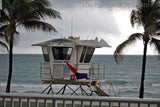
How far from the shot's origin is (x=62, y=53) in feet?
56.0

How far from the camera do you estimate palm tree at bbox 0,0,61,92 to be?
1688 cm

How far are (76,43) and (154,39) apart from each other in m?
4.35

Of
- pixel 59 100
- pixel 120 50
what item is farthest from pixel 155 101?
pixel 120 50

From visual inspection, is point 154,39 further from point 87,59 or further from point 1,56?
point 1,56


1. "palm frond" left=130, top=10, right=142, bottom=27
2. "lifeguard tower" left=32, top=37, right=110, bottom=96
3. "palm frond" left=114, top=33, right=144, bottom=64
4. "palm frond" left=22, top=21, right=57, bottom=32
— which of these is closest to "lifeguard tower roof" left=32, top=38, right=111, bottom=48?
"lifeguard tower" left=32, top=37, right=110, bottom=96

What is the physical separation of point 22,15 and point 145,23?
7.01 metres

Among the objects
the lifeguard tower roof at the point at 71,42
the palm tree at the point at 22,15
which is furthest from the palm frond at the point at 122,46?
the palm tree at the point at 22,15

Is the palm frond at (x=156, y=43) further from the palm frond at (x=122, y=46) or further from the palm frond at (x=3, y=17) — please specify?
the palm frond at (x=3, y=17)

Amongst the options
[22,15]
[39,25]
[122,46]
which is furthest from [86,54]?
[22,15]

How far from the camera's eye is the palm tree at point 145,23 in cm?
1638

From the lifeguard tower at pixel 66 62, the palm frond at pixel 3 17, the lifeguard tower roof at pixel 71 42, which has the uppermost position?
the palm frond at pixel 3 17

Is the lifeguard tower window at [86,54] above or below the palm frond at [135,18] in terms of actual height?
below

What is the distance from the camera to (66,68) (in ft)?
54.8

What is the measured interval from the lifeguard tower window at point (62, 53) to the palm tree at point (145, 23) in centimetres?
265
